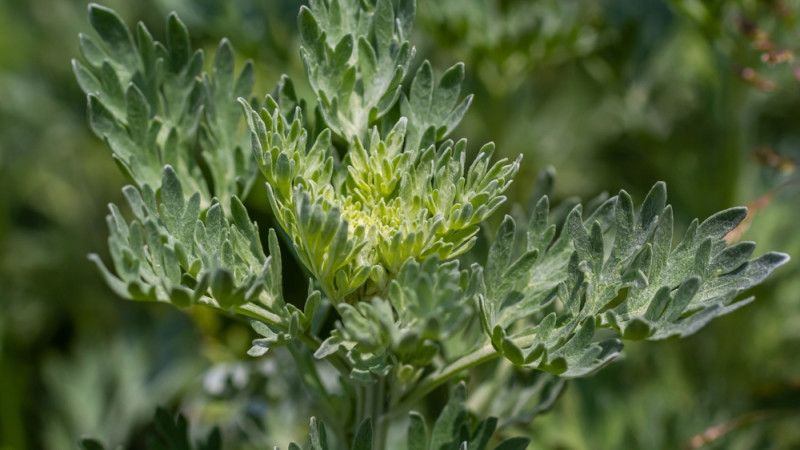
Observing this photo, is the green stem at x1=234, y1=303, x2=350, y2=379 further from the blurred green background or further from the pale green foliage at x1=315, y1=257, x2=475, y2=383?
the blurred green background

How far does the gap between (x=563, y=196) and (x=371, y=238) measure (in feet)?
4.48

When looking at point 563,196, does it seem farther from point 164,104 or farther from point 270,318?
point 270,318

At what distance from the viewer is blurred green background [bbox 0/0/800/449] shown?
4.75ft

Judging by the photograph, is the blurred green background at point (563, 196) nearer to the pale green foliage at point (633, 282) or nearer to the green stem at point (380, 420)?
the green stem at point (380, 420)

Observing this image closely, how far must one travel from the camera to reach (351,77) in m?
0.99

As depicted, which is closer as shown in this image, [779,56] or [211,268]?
[211,268]

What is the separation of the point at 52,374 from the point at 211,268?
123 cm

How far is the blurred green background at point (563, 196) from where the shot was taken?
1446 millimetres

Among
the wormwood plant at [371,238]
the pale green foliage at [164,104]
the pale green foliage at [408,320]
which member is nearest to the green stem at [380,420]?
the wormwood plant at [371,238]

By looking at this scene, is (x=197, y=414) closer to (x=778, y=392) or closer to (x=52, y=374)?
(x=52, y=374)

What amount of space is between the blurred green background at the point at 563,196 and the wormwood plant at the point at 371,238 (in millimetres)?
425

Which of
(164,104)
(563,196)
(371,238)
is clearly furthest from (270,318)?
(563,196)

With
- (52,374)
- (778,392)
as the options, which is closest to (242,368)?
(52,374)

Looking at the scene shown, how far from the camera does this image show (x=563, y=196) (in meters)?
2.17
